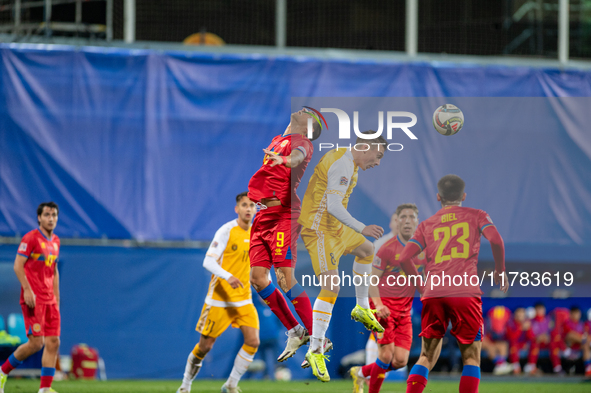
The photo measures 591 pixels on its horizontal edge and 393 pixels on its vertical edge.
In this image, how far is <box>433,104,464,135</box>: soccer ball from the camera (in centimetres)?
889

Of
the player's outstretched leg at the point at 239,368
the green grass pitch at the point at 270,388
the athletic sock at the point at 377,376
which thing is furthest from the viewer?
the green grass pitch at the point at 270,388

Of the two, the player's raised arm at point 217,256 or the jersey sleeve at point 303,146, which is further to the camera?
the player's raised arm at point 217,256

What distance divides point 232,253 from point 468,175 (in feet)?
11.3

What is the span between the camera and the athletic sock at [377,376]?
8266 millimetres

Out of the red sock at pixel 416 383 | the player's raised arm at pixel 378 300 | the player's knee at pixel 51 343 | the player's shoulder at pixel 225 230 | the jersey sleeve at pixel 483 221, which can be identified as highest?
the jersey sleeve at pixel 483 221

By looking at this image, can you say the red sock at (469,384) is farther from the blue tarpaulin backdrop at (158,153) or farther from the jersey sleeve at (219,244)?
the blue tarpaulin backdrop at (158,153)

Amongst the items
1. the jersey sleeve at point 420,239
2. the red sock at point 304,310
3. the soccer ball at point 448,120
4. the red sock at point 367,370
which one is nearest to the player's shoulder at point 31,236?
the red sock at point 304,310

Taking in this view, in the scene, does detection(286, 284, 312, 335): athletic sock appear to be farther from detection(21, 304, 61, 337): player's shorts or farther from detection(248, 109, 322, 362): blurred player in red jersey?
detection(21, 304, 61, 337): player's shorts

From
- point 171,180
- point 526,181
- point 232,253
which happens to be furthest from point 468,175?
point 171,180

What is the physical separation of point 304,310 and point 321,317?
7.3 inches

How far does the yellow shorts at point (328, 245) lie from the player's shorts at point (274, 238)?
26cm

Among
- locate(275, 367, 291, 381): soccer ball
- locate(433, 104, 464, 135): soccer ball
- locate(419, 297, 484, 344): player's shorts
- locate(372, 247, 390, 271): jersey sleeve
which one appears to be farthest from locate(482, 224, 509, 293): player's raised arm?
locate(275, 367, 291, 381): soccer ball

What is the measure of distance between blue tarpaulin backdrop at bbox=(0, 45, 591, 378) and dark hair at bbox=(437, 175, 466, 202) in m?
5.53

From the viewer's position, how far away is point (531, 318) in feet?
48.2
